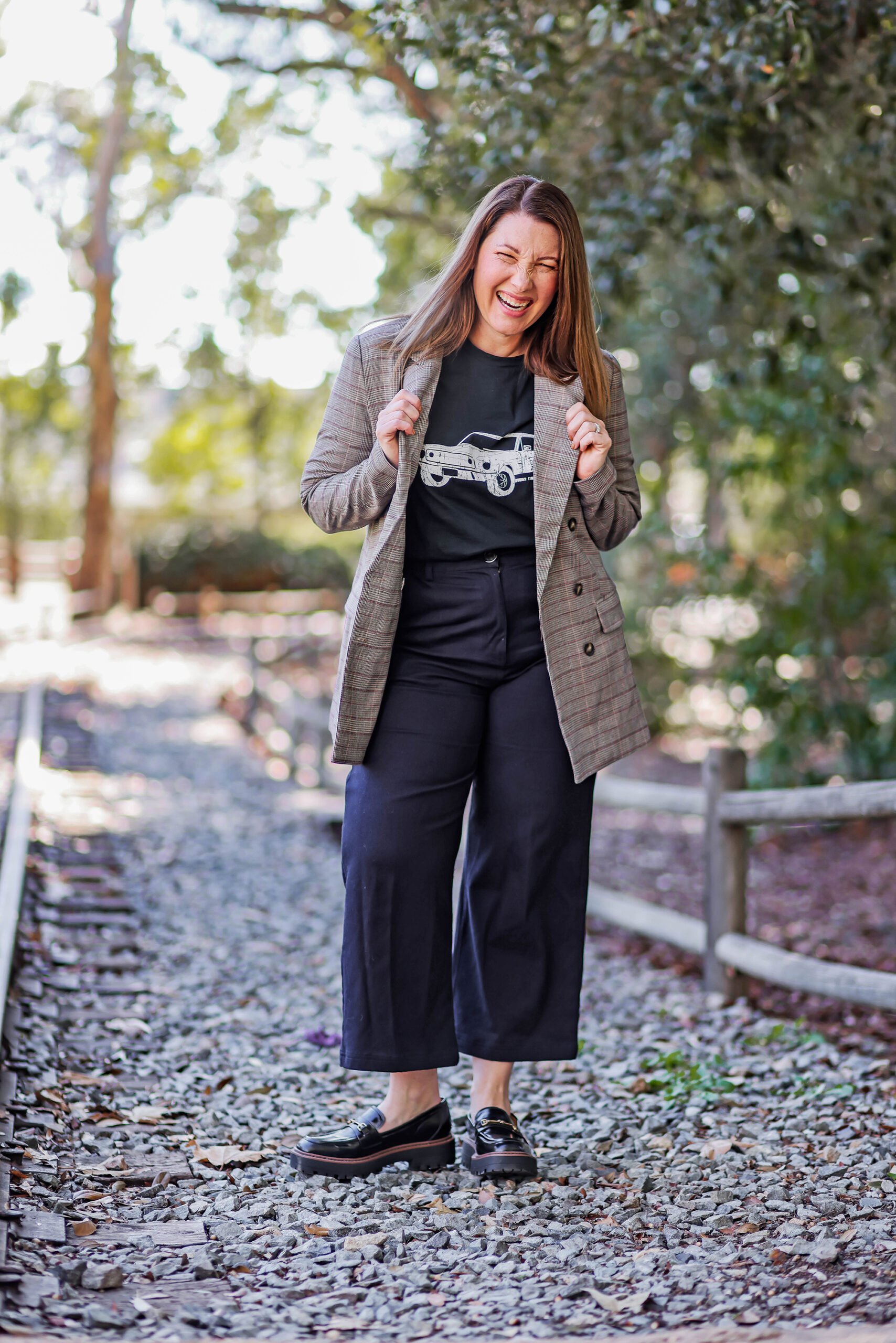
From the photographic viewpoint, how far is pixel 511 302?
2658 mm

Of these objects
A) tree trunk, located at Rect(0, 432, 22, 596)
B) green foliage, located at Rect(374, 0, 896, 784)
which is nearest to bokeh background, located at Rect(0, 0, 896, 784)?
green foliage, located at Rect(374, 0, 896, 784)

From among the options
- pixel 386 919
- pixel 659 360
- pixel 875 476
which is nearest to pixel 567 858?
pixel 386 919

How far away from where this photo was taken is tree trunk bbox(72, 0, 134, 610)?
21109 millimetres

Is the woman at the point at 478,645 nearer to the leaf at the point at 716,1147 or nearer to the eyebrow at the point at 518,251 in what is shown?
the eyebrow at the point at 518,251

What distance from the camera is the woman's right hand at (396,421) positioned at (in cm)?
257

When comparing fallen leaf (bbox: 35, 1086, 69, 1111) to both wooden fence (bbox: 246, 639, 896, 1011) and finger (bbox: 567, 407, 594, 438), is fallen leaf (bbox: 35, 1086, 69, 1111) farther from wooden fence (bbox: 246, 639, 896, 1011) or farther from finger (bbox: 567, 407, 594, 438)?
finger (bbox: 567, 407, 594, 438)

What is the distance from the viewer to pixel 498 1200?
106 inches

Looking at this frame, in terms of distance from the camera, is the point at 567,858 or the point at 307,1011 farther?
the point at 307,1011

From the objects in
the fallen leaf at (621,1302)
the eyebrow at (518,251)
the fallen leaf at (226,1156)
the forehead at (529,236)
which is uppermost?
the forehead at (529,236)

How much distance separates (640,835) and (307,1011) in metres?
4.82

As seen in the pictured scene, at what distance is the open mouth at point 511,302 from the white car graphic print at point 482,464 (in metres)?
0.26

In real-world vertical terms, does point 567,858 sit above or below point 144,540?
below

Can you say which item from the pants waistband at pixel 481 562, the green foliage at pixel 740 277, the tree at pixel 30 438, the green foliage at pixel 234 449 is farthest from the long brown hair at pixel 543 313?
the green foliage at pixel 234 449

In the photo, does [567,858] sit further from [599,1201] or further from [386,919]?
[599,1201]
